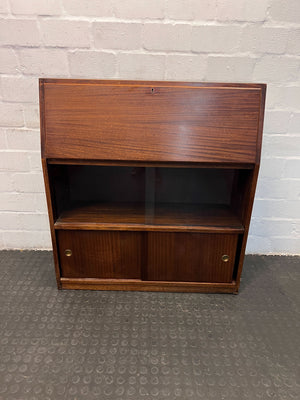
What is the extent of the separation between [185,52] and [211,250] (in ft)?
2.77

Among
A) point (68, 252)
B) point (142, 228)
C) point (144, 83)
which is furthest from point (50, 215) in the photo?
point (144, 83)

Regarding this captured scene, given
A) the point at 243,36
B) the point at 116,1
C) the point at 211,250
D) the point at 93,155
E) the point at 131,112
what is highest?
the point at 116,1

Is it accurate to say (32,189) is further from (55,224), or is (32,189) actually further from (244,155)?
(244,155)

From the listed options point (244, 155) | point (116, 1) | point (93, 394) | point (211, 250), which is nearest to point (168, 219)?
point (211, 250)

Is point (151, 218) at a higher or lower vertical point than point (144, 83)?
lower

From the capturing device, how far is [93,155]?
90 cm

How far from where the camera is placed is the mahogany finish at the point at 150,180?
2.91ft

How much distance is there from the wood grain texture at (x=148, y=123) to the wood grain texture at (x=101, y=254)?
335mm

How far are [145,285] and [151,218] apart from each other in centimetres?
30

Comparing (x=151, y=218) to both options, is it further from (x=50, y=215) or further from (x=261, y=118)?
(x=261, y=118)

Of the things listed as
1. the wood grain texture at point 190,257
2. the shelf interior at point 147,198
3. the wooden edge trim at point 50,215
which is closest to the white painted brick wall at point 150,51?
the shelf interior at point 147,198

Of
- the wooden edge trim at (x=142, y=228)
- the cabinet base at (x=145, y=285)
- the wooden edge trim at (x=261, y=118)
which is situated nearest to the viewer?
the wooden edge trim at (x=261, y=118)

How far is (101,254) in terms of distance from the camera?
108cm

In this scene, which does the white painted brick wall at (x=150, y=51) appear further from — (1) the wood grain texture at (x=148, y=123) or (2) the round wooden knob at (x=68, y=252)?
(2) the round wooden knob at (x=68, y=252)
